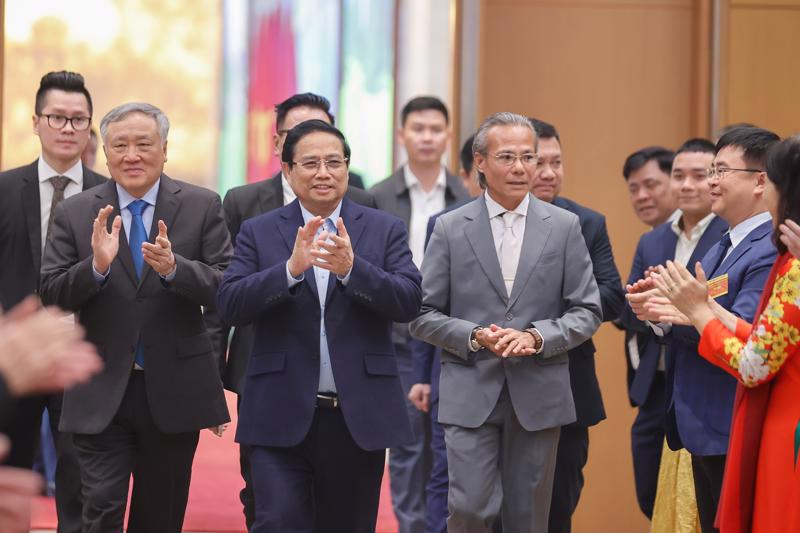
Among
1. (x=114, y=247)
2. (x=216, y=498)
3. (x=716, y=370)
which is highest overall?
(x=114, y=247)

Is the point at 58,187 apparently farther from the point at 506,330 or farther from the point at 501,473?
the point at 501,473

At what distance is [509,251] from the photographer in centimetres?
420

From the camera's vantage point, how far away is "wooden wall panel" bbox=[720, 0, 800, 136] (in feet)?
22.1

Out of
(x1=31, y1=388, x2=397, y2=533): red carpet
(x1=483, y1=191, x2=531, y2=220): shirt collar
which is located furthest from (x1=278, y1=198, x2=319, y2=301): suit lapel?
(x1=31, y1=388, x2=397, y2=533): red carpet

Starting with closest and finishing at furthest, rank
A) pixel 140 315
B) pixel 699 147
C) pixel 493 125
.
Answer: pixel 140 315
pixel 493 125
pixel 699 147

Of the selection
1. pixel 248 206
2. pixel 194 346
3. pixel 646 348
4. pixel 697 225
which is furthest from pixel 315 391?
pixel 697 225

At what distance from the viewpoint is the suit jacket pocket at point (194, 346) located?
414cm

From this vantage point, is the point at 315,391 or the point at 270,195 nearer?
the point at 315,391

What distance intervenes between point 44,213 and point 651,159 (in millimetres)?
2709

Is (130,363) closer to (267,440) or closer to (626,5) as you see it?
(267,440)

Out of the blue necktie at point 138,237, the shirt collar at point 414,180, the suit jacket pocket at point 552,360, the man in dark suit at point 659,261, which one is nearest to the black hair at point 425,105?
the shirt collar at point 414,180

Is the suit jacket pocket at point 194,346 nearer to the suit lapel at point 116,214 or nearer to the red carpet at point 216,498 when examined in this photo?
the suit lapel at point 116,214

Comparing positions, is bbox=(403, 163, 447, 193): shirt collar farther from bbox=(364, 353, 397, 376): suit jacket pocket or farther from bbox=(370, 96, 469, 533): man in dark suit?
bbox=(364, 353, 397, 376): suit jacket pocket

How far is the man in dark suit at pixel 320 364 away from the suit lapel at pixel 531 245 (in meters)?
0.35
